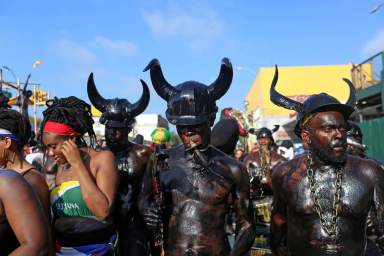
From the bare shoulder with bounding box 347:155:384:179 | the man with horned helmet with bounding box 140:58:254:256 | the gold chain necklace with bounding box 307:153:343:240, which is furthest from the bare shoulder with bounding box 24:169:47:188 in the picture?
the bare shoulder with bounding box 347:155:384:179

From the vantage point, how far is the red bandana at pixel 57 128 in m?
3.69

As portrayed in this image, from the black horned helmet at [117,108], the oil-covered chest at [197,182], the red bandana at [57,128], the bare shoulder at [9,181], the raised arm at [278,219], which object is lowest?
the raised arm at [278,219]

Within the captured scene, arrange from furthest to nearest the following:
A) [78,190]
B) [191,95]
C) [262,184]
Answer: [262,184], [191,95], [78,190]

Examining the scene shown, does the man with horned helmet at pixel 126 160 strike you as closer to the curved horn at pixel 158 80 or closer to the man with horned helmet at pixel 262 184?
the man with horned helmet at pixel 262 184

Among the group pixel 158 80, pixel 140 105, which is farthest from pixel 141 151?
pixel 158 80

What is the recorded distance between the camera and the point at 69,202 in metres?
3.62

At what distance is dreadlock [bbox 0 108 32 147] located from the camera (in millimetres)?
3131

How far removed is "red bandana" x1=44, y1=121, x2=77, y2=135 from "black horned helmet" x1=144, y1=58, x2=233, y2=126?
0.78m

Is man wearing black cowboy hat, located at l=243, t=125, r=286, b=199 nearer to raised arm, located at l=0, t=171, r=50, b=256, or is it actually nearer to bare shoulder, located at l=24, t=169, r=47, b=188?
bare shoulder, located at l=24, t=169, r=47, b=188

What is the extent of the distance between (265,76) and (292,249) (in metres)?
44.6

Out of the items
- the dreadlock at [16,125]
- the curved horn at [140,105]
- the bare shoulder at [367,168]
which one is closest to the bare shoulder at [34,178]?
the dreadlock at [16,125]

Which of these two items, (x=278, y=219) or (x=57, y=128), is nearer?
(x=57, y=128)

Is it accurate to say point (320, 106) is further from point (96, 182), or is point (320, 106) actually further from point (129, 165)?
point (129, 165)

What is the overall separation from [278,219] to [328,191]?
51cm
